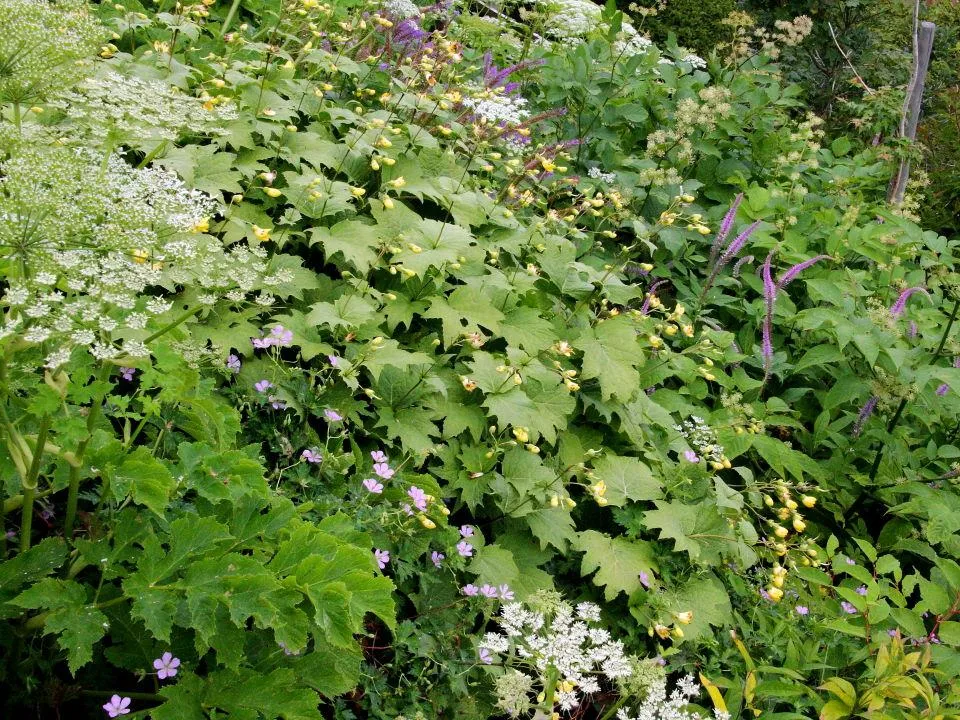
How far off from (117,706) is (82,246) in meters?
0.85

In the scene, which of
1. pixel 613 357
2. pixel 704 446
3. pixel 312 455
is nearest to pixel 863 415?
pixel 704 446

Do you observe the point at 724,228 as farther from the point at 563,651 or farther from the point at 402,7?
the point at 563,651

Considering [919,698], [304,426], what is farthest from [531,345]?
[919,698]

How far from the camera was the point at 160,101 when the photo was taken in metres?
1.82

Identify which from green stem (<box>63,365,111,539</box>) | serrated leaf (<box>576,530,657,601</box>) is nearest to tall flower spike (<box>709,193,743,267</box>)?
serrated leaf (<box>576,530,657,601</box>)

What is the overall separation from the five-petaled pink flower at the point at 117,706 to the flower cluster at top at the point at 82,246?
25.8 inches

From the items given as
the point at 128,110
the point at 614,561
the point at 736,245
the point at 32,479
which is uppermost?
the point at 128,110

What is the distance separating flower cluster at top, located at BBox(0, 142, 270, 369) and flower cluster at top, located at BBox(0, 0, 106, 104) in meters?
0.21

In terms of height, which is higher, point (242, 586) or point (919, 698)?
point (242, 586)

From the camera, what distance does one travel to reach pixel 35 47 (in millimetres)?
1652

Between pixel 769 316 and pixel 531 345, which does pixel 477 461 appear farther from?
pixel 769 316

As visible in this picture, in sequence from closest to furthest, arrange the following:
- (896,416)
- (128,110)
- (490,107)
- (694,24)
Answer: (128,110) → (490,107) → (896,416) → (694,24)

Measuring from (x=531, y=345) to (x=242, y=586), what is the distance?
165 cm

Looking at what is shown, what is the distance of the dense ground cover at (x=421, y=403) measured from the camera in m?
1.52
